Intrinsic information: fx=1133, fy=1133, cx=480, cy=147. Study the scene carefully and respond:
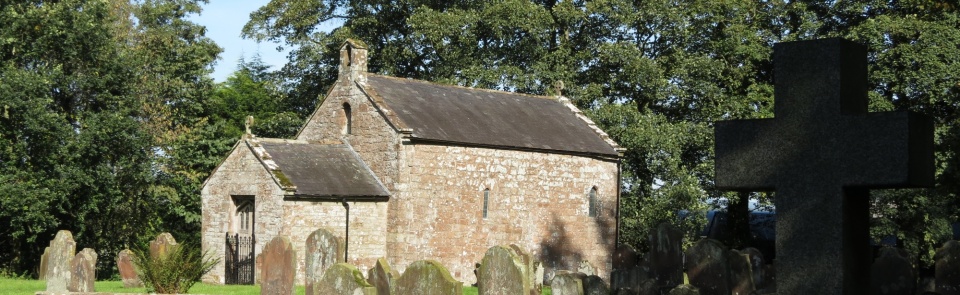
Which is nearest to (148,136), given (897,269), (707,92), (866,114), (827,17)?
(707,92)

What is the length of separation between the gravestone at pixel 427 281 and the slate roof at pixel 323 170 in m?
16.0

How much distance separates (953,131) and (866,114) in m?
22.9

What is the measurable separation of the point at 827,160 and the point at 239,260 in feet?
77.2

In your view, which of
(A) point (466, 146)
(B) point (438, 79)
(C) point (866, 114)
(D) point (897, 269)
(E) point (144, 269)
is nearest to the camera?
(C) point (866, 114)

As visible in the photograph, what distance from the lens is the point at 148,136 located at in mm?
37812

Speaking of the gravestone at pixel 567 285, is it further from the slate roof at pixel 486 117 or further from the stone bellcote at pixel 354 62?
the stone bellcote at pixel 354 62

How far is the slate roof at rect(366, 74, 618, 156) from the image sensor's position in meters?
32.3

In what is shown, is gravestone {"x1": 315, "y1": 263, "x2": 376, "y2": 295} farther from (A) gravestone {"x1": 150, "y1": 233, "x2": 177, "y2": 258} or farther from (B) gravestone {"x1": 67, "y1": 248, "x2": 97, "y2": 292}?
(A) gravestone {"x1": 150, "y1": 233, "x2": 177, "y2": 258}

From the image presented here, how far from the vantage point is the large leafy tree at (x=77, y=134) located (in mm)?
33656

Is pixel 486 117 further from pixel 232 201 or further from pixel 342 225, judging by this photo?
pixel 232 201

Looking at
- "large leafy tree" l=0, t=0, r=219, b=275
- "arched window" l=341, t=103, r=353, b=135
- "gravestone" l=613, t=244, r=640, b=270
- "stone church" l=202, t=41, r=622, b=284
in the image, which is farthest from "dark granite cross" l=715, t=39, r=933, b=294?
"large leafy tree" l=0, t=0, r=219, b=275

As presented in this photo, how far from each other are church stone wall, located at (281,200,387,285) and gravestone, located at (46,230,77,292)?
758cm

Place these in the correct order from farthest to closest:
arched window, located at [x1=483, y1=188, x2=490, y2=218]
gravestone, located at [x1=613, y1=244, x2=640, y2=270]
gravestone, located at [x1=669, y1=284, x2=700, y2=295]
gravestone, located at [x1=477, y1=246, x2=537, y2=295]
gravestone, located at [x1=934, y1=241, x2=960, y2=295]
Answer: arched window, located at [x1=483, y1=188, x2=490, y2=218] → gravestone, located at [x1=613, y1=244, x2=640, y2=270] → gravestone, located at [x1=477, y1=246, x2=537, y2=295] → gravestone, located at [x1=934, y1=241, x2=960, y2=295] → gravestone, located at [x1=669, y1=284, x2=700, y2=295]

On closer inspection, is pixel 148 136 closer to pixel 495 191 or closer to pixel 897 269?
pixel 495 191
